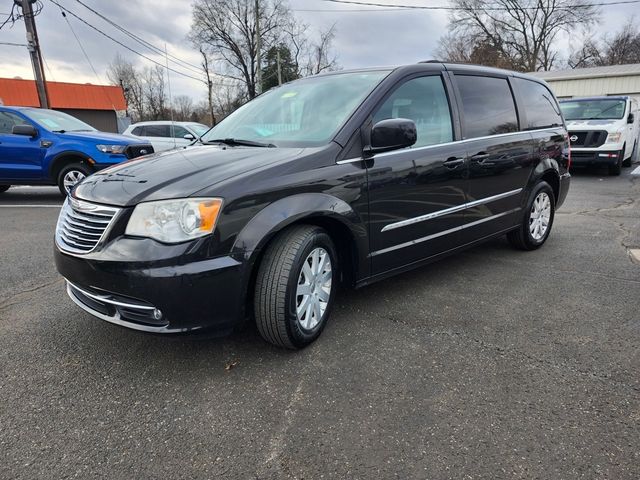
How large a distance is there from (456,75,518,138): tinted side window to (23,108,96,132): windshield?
693cm

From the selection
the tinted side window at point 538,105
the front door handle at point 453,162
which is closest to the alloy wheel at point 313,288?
the front door handle at point 453,162

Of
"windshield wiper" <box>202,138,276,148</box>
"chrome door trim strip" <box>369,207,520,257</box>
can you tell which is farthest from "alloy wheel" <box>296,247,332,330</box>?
"windshield wiper" <box>202,138,276,148</box>

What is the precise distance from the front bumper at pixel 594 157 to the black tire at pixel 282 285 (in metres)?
10.9

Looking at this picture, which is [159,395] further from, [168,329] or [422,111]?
[422,111]

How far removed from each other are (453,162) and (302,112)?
1.21 m

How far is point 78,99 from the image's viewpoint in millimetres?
39969

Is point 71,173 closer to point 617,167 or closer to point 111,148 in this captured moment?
point 111,148

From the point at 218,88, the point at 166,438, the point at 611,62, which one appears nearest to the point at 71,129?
the point at 166,438

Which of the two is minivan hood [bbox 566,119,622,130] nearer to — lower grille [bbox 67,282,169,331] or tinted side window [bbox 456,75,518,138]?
tinted side window [bbox 456,75,518,138]

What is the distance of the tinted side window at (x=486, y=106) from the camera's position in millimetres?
3713

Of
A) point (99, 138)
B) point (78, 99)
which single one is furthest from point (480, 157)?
point (78, 99)

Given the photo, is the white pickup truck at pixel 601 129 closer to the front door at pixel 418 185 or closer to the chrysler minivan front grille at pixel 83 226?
the front door at pixel 418 185

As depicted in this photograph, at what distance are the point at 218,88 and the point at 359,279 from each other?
4767 centimetres

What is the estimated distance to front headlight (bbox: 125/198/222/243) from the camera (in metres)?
2.23
